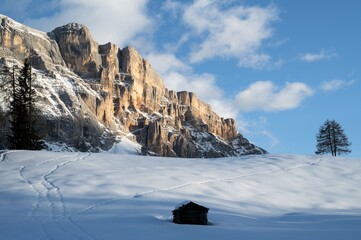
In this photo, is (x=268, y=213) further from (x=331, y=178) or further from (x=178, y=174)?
(x=331, y=178)

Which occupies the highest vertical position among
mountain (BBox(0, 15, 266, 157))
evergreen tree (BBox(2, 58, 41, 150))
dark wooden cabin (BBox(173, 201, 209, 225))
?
mountain (BBox(0, 15, 266, 157))

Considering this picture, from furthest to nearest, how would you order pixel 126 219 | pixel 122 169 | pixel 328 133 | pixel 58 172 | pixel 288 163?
pixel 328 133 → pixel 288 163 → pixel 122 169 → pixel 58 172 → pixel 126 219

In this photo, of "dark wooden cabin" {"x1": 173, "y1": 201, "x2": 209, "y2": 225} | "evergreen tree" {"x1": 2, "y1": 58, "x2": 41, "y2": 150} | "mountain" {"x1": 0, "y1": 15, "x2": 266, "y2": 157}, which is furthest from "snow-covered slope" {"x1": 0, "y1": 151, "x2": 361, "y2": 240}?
"mountain" {"x1": 0, "y1": 15, "x2": 266, "y2": 157}

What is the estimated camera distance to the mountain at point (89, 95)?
13550 centimetres

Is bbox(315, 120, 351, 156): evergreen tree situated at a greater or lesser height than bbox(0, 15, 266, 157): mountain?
lesser

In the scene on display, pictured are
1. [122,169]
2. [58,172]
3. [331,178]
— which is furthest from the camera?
[331,178]

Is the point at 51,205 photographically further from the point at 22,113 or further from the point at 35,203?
the point at 22,113

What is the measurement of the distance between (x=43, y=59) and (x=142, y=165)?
14580 cm

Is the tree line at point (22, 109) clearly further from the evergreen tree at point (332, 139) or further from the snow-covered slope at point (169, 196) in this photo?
the evergreen tree at point (332, 139)

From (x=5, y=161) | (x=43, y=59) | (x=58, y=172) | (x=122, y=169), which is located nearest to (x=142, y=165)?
(x=122, y=169)

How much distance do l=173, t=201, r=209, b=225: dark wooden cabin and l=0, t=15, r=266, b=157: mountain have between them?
11429 centimetres

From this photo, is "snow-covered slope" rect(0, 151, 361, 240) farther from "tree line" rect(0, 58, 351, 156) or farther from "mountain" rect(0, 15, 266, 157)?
"mountain" rect(0, 15, 266, 157)

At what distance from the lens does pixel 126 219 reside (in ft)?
40.4

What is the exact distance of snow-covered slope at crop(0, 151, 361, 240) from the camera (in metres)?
10.8
